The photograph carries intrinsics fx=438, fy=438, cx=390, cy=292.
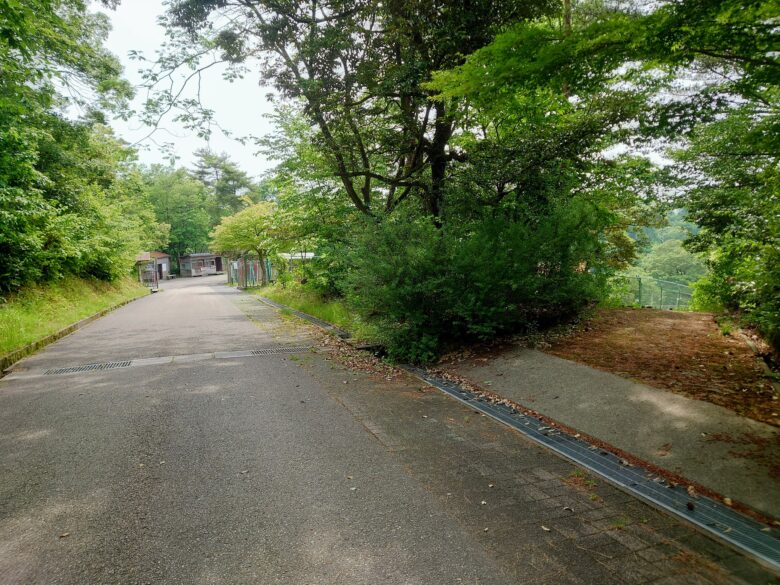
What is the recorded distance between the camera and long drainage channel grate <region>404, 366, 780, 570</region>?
2619 millimetres

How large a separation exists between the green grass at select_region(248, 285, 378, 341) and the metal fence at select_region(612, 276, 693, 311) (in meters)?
5.41

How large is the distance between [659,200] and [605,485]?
30.2 ft

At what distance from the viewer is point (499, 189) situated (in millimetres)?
8820

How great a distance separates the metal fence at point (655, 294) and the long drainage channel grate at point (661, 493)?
596cm

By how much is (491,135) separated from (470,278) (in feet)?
16.5

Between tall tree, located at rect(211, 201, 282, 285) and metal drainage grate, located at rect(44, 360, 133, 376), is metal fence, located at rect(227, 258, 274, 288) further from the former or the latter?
metal drainage grate, located at rect(44, 360, 133, 376)

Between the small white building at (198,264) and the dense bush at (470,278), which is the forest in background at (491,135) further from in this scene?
the small white building at (198,264)

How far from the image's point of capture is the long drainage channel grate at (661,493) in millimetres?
2619

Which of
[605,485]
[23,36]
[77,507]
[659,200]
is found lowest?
[605,485]

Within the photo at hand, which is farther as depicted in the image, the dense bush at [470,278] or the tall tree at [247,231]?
the tall tree at [247,231]

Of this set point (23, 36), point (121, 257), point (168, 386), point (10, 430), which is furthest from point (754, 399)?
point (121, 257)

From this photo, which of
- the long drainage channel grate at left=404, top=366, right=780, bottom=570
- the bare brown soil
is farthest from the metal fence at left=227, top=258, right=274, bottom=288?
the long drainage channel grate at left=404, top=366, right=780, bottom=570

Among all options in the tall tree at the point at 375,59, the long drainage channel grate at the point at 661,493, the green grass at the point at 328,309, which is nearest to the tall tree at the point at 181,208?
the green grass at the point at 328,309

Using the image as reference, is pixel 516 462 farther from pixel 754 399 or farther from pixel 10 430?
pixel 10 430
